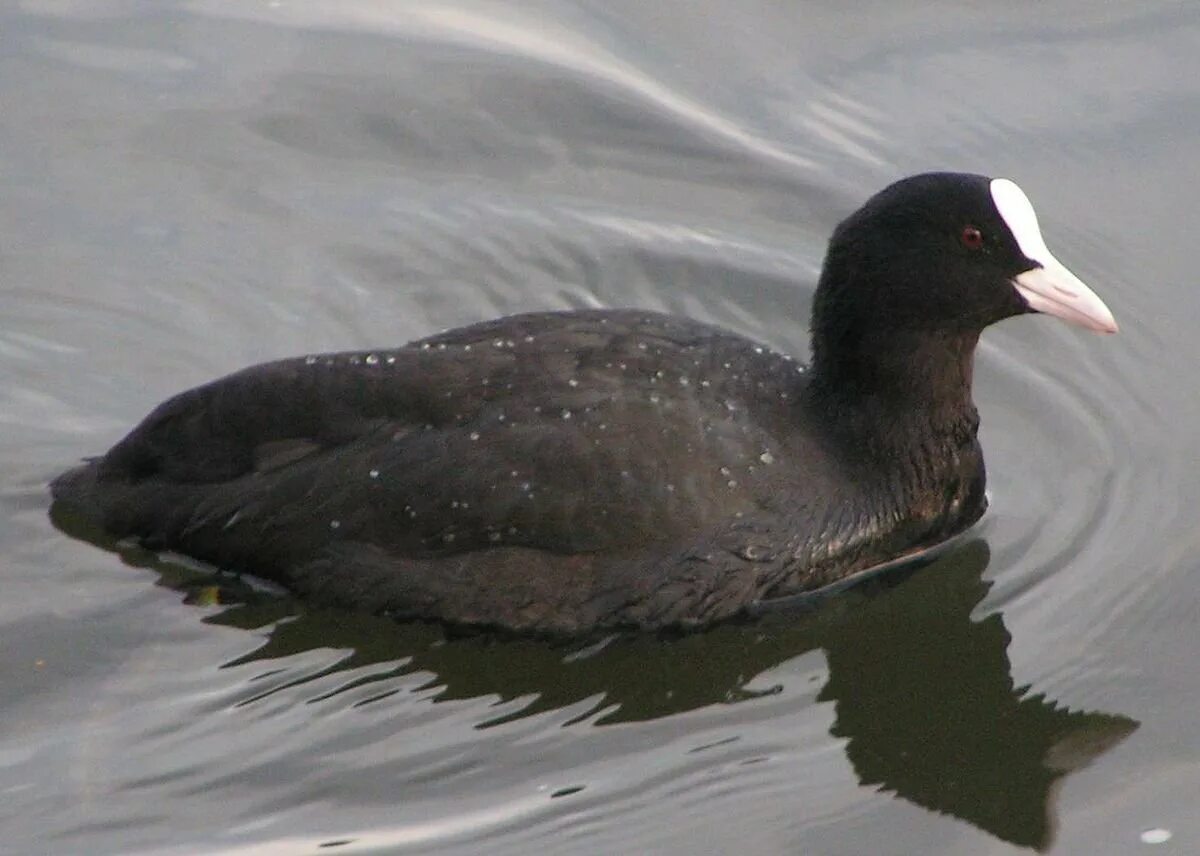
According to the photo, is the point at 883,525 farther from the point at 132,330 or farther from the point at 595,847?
the point at 132,330

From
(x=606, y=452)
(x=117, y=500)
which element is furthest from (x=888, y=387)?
(x=117, y=500)

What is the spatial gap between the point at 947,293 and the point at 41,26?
15.9ft

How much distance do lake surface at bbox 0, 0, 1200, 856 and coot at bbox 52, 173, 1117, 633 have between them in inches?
7.6

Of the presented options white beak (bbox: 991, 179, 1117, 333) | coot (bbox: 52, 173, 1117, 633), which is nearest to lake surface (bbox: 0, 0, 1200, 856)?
coot (bbox: 52, 173, 1117, 633)

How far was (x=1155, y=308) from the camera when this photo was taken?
9.02m

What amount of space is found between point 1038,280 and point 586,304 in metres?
2.14

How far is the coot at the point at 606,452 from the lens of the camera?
7.02 metres

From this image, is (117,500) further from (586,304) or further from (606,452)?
(586,304)

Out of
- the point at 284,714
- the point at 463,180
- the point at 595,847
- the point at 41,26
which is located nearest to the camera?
the point at 595,847

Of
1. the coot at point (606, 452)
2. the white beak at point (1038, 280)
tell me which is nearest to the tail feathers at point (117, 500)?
the coot at point (606, 452)

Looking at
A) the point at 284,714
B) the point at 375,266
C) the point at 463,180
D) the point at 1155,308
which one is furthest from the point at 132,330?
the point at 1155,308

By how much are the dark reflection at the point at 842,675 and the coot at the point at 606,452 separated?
10cm

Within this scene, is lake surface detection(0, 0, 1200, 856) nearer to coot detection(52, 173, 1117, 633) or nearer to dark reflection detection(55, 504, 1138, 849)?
dark reflection detection(55, 504, 1138, 849)

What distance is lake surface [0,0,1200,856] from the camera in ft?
21.6
